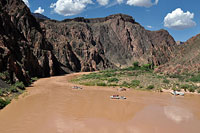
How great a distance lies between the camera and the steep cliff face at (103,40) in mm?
79125

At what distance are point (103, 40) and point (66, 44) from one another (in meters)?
49.7

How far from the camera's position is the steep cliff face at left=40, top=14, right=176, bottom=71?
260ft

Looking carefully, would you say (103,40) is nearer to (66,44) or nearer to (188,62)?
(66,44)

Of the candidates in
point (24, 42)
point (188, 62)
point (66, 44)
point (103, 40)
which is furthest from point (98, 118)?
point (103, 40)

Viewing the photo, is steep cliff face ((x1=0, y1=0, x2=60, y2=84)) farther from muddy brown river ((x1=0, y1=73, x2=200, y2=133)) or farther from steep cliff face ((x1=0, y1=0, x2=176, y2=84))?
muddy brown river ((x1=0, y1=73, x2=200, y2=133))

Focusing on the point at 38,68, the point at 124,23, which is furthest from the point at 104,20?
the point at 38,68

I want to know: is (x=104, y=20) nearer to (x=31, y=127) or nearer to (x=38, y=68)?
(x=38, y=68)

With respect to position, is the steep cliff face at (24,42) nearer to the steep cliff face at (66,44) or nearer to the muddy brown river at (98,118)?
the steep cliff face at (66,44)

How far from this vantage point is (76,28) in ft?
355

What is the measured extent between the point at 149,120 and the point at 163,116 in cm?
167

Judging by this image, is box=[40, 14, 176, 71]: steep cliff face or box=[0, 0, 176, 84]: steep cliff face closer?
box=[0, 0, 176, 84]: steep cliff face

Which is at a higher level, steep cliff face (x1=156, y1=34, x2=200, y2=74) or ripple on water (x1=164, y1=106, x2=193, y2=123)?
steep cliff face (x1=156, y1=34, x2=200, y2=74)

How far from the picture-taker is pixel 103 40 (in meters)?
121

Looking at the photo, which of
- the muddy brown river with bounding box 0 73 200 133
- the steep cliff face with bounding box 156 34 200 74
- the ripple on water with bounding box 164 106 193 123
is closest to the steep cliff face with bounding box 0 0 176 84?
the muddy brown river with bounding box 0 73 200 133
